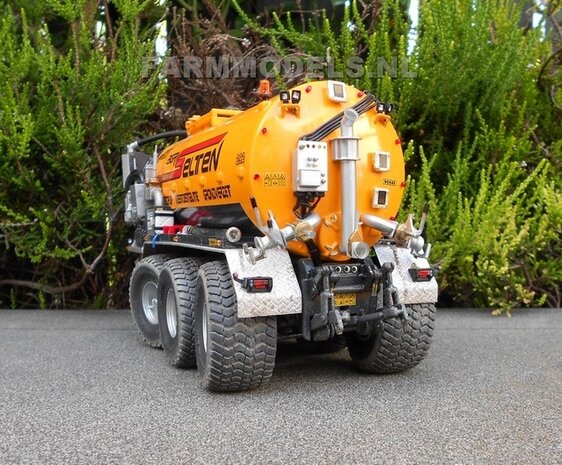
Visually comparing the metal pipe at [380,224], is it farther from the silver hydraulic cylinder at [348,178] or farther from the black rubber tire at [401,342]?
the black rubber tire at [401,342]

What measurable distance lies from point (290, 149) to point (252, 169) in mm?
284

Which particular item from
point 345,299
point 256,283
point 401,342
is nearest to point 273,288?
point 256,283

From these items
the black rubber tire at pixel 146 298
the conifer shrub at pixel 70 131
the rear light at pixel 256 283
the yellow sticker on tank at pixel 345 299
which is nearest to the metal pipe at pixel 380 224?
the yellow sticker on tank at pixel 345 299

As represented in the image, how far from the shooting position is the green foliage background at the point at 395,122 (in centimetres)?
711

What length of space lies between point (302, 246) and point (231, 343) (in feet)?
2.63

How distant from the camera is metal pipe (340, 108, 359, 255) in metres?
4.19

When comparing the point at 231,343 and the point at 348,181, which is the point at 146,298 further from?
the point at 348,181

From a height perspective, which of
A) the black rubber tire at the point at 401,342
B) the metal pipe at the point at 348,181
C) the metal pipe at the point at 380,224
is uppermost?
the metal pipe at the point at 348,181

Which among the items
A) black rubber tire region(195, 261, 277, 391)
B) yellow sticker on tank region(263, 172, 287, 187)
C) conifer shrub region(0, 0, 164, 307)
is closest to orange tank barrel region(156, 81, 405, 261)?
yellow sticker on tank region(263, 172, 287, 187)

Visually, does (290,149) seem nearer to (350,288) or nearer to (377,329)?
(350,288)

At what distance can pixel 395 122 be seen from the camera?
768 cm

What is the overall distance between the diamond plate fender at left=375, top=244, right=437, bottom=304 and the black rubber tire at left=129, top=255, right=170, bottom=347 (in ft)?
6.60

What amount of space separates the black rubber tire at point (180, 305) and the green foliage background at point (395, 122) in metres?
2.51

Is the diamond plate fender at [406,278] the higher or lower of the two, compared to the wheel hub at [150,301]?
higher
